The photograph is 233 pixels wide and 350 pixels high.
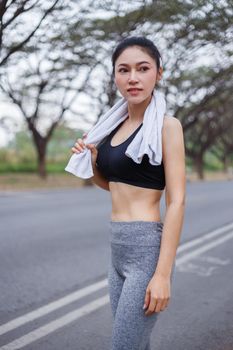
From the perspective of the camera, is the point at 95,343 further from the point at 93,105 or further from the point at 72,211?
the point at 93,105

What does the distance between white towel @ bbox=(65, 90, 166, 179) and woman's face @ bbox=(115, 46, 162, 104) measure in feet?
0.23

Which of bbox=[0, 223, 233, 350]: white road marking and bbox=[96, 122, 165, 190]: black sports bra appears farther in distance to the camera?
bbox=[0, 223, 233, 350]: white road marking

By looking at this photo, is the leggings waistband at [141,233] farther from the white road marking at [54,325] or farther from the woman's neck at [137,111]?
the white road marking at [54,325]

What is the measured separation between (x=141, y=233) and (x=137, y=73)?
704 millimetres

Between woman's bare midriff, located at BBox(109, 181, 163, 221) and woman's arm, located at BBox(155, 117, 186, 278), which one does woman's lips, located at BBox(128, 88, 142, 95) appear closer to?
woman's arm, located at BBox(155, 117, 186, 278)

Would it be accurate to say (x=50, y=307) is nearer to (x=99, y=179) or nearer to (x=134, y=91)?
(x=99, y=179)

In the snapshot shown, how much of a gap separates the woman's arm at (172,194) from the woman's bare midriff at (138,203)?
0.09 metres

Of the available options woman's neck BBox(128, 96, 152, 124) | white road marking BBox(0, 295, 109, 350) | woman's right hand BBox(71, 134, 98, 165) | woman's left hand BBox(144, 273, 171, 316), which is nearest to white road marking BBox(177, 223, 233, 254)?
white road marking BBox(0, 295, 109, 350)

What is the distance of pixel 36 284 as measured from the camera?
5879 millimetres

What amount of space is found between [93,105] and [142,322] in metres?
26.7

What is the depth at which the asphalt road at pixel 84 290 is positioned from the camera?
13.8 ft

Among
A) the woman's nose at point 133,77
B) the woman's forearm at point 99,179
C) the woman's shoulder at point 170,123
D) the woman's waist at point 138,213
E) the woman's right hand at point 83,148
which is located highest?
the woman's nose at point 133,77

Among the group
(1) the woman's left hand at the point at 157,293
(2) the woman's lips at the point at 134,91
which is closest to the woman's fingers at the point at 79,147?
(2) the woman's lips at the point at 134,91

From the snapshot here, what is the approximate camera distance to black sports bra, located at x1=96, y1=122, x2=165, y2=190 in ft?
7.23
